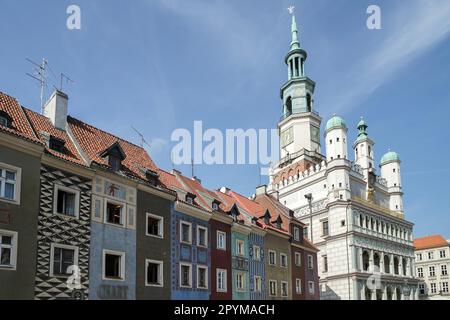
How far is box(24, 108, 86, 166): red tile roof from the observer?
26.4 metres

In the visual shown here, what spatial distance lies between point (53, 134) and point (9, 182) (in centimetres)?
557

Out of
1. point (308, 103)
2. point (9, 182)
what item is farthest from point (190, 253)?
point (308, 103)

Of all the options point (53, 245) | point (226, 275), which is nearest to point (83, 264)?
point (53, 245)

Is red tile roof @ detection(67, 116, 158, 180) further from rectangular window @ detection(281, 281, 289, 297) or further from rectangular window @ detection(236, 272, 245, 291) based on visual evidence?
rectangular window @ detection(281, 281, 289, 297)

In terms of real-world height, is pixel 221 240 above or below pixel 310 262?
above

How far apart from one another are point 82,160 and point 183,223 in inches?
344

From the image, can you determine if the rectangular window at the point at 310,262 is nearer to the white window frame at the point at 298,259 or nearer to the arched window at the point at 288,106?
the white window frame at the point at 298,259

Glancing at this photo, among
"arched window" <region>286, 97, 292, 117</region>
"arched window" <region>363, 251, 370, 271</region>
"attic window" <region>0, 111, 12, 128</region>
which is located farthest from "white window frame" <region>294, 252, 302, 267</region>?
"arched window" <region>286, 97, 292, 117</region>

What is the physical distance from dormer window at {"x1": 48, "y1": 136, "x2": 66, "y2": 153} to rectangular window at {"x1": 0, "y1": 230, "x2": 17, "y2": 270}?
588cm

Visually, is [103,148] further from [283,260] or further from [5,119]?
[283,260]

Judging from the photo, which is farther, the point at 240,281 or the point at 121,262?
the point at 240,281

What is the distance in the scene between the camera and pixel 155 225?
31469 millimetres

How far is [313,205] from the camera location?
71.0m
